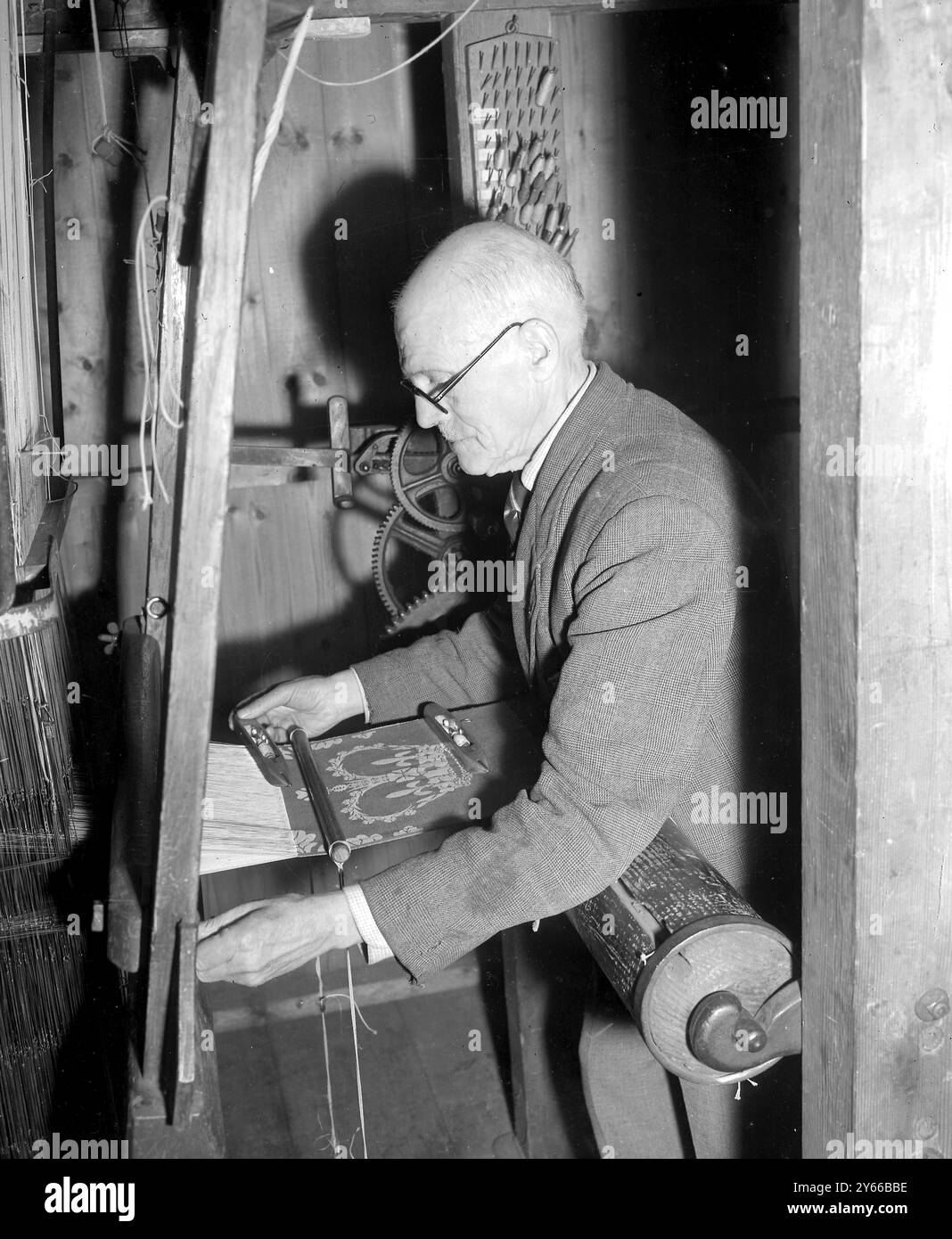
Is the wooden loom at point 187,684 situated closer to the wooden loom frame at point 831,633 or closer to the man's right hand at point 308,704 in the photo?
the wooden loom frame at point 831,633

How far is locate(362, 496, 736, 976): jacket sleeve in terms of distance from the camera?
4.30 feet

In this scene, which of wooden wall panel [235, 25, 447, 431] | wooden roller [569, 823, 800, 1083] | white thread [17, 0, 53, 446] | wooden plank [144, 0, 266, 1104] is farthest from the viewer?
wooden wall panel [235, 25, 447, 431]

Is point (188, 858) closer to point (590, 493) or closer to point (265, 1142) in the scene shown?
point (590, 493)

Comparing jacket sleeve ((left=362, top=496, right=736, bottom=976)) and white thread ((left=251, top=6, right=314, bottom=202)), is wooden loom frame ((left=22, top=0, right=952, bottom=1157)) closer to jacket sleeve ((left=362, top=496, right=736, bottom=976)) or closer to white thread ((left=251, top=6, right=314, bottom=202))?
white thread ((left=251, top=6, right=314, bottom=202))

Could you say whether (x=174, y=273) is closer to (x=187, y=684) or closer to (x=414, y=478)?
(x=187, y=684)

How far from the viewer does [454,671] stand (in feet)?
6.82

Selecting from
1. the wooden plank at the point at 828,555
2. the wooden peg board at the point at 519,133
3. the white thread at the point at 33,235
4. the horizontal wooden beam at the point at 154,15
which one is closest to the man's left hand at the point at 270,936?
the wooden plank at the point at 828,555

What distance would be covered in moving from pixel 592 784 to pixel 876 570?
18.7 inches

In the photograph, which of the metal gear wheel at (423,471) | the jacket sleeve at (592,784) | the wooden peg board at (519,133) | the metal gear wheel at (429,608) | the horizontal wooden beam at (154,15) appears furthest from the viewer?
the metal gear wheel at (429,608)

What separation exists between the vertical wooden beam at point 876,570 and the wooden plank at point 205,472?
1.74ft

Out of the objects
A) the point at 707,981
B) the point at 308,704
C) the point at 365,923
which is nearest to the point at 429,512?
the point at 308,704

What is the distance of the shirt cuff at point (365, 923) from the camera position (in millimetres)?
1332

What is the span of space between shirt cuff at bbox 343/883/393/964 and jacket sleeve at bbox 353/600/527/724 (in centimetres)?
A: 73

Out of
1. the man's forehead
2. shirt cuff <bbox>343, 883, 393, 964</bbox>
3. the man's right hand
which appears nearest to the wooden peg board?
the man's forehead
